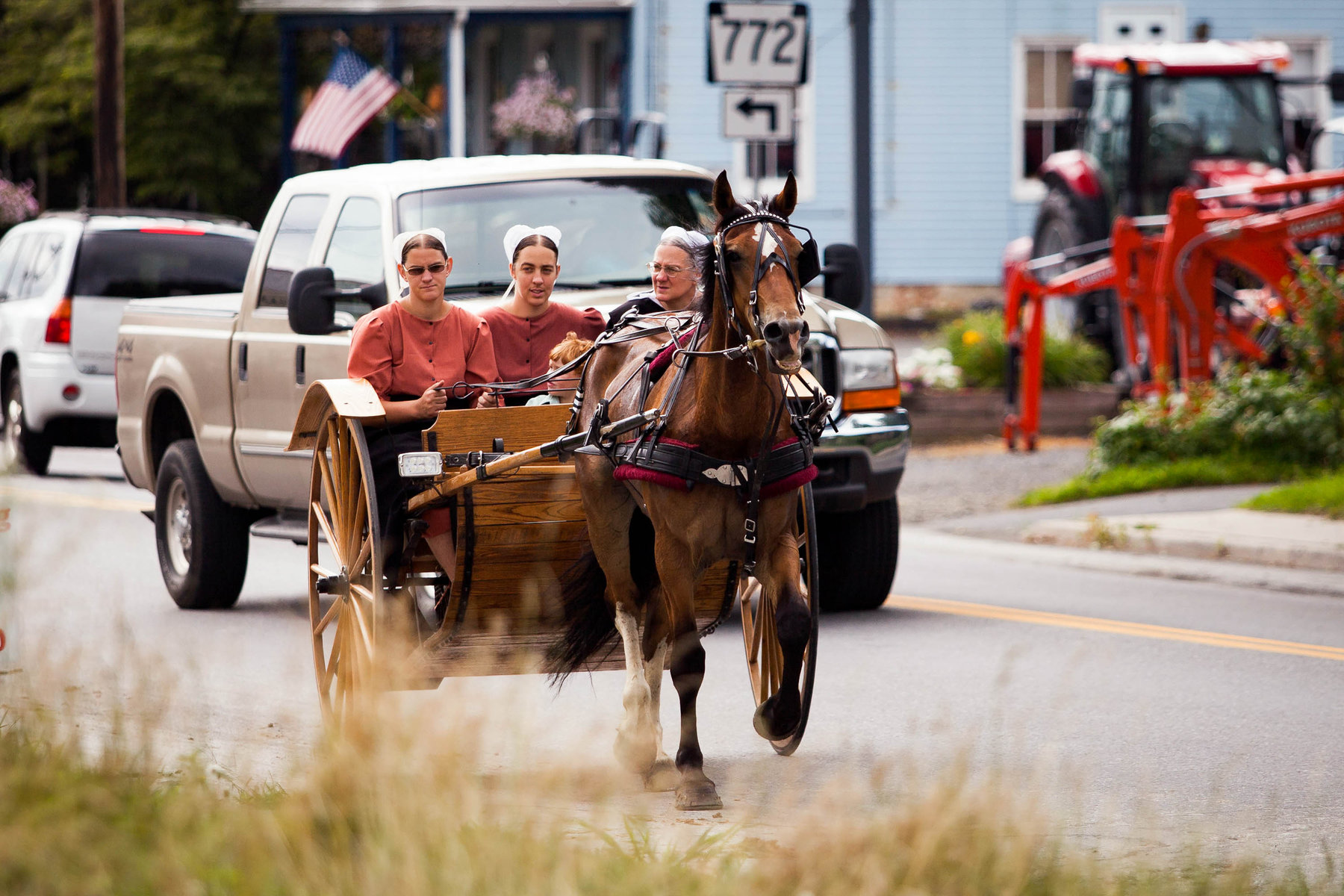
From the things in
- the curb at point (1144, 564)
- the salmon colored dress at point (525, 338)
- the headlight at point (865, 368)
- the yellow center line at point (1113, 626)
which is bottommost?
the yellow center line at point (1113, 626)

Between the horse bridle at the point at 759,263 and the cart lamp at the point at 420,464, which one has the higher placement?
the horse bridle at the point at 759,263

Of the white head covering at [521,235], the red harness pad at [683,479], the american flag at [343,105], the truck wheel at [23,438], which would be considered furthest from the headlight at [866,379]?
the american flag at [343,105]

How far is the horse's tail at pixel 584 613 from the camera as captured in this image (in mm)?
6688

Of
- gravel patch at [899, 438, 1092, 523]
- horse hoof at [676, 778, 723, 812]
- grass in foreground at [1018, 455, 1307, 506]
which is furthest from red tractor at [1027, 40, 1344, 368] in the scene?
horse hoof at [676, 778, 723, 812]

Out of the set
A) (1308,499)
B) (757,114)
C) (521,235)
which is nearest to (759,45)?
(757,114)

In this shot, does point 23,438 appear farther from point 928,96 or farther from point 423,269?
point 928,96

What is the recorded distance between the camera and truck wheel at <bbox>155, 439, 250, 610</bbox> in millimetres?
10398

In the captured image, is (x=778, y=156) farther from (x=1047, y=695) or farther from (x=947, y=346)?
(x=1047, y=695)

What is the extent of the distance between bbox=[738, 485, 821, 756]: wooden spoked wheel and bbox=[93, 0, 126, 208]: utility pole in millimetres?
20430

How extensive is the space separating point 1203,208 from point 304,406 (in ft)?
37.8

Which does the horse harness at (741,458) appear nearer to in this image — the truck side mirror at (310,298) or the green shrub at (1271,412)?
the truck side mirror at (310,298)

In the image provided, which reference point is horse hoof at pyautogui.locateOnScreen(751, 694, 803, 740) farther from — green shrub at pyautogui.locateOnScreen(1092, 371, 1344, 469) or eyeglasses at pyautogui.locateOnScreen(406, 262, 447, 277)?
green shrub at pyautogui.locateOnScreen(1092, 371, 1344, 469)

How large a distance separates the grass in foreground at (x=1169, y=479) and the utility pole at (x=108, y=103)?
613 inches

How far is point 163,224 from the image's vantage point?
17734 millimetres
